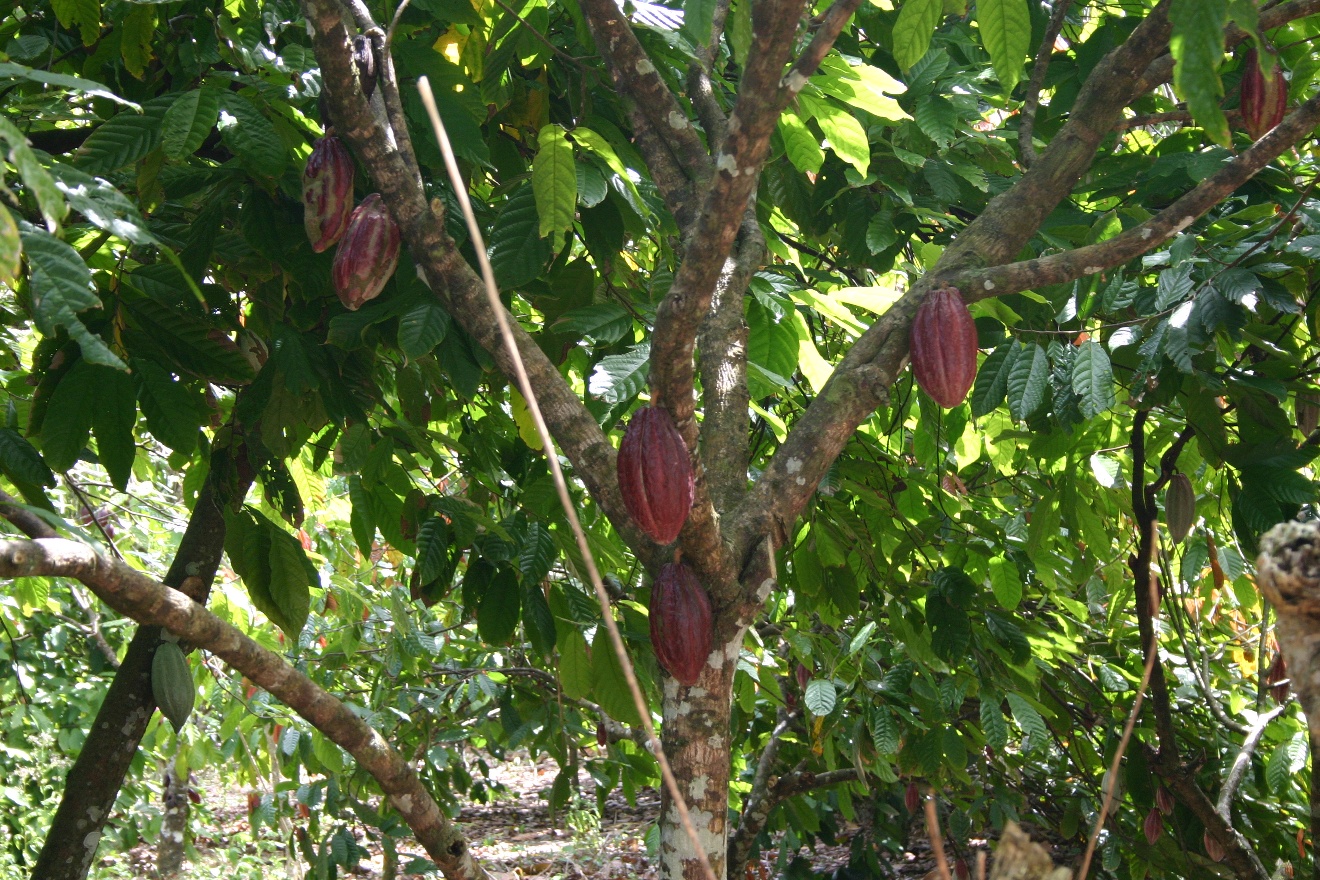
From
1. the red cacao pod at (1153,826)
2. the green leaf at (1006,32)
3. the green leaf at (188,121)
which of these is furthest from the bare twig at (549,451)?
the red cacao pod at (1153,826)

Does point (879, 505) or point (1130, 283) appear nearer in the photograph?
point (1130, 283)

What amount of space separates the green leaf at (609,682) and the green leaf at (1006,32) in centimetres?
110

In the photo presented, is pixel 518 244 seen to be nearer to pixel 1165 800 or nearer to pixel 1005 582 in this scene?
pixel 1005 582

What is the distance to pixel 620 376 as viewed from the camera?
134 cm

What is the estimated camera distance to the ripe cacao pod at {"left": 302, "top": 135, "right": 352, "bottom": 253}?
4.54 feet

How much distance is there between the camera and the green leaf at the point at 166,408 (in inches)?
62.0

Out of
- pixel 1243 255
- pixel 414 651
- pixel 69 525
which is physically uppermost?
pixel 414 651

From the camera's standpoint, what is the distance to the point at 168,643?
1.85 metres

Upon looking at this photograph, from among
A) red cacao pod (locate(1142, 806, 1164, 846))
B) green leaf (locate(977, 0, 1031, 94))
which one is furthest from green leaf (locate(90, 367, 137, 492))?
red cacao pod (locate(1142, 806, 1164, 846))

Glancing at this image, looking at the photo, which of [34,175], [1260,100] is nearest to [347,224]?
[34,175]

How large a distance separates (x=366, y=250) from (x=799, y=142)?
70cm

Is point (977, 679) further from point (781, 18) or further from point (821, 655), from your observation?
point (781, 18)

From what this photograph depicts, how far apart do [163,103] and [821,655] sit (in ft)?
6.37

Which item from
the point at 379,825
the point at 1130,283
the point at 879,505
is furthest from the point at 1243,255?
the point at 379,825
